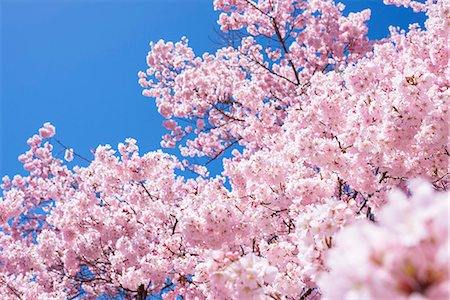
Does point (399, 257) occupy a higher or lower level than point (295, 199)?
lower

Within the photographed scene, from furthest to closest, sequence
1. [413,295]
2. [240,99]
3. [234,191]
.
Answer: [240,99], [234,191], [413,295]

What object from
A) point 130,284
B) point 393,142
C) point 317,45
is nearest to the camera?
point 393,142

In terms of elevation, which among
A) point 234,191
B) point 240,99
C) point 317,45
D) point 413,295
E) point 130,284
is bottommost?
point 413,295

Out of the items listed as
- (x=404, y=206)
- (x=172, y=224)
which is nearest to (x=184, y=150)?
(x=172, y=224)

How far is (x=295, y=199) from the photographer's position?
635cm

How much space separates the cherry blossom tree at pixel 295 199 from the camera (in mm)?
1200

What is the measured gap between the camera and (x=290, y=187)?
6.25 metres

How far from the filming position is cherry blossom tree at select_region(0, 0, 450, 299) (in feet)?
3.94

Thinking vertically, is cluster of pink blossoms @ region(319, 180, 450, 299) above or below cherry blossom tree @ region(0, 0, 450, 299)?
below

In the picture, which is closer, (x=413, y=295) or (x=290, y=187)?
(x=413, y=295)

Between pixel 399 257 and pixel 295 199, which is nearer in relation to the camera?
pixel 399 257

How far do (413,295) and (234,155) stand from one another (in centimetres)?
1537

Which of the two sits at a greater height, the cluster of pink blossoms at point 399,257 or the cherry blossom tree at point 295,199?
the cherry blossom tree at point 295,199

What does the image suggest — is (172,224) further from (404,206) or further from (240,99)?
(404,206)
